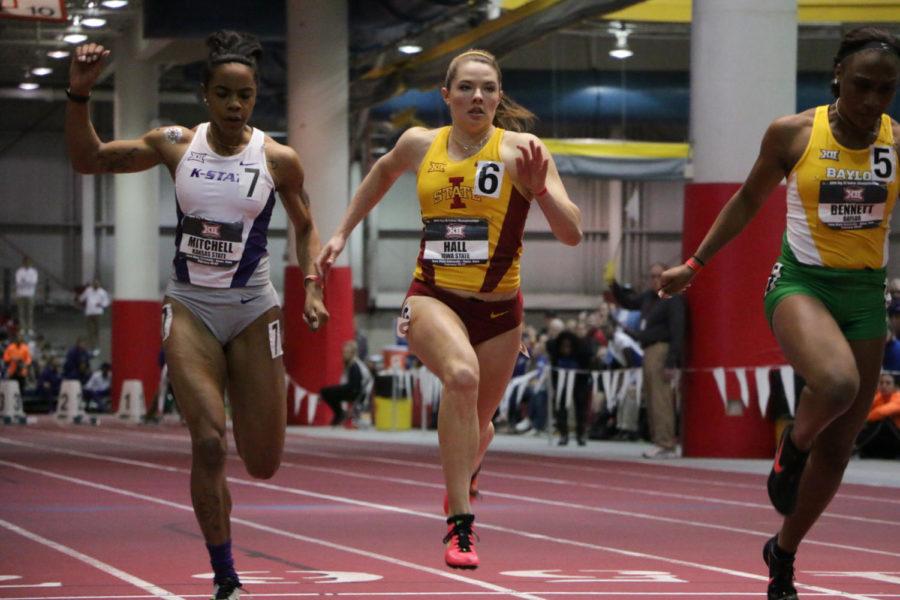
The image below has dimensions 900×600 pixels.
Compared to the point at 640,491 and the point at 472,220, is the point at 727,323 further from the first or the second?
the point at 472,220

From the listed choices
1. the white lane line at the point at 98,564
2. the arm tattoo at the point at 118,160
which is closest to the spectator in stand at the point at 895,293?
the white lane line at the point at 98,564

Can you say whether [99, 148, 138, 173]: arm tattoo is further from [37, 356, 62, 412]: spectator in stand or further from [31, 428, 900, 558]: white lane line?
[37, 356, 62, 412]: spectator in stand

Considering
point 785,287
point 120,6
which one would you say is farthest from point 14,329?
point 785,287

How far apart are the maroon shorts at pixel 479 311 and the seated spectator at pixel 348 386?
20596 mm

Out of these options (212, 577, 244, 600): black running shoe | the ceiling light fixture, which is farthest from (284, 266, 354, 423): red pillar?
(212, 577, 244, 600): black running shoe

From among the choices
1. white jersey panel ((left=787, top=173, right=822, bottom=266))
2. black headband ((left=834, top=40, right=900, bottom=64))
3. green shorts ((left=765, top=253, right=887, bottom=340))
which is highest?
black headband ((left=834, top=40, right=900, bottom=64))

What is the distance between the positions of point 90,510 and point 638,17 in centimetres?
2103

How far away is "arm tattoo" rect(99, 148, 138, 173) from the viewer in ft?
24.1

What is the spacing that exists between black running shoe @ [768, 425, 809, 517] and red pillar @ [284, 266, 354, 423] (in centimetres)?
2169

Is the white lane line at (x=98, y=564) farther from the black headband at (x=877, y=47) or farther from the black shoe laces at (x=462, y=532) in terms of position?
the black headband at (x=877, y=47)

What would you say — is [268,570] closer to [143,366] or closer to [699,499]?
[699,499]

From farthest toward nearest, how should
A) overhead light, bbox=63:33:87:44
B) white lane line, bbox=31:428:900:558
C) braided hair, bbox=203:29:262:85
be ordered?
overhead light, bbox=63:33:87:44
white lane line, bbox=31:428:900:558
braided hair, bbox=203:29:262:85

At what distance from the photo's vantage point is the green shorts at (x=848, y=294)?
698cm

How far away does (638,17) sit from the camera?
105 ft
